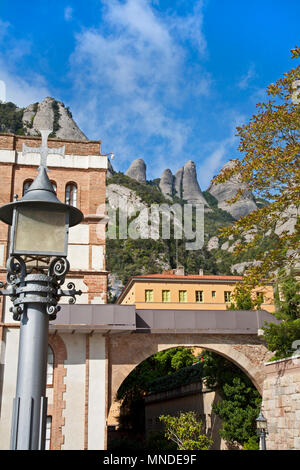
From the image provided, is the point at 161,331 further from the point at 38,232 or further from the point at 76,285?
the point at 38,232

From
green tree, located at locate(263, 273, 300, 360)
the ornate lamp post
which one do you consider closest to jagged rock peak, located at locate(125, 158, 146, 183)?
green tree, located at locate(263, 273, 300, 360)

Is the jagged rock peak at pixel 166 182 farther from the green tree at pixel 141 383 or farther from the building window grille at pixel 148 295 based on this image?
the green tree at pixel 141 383

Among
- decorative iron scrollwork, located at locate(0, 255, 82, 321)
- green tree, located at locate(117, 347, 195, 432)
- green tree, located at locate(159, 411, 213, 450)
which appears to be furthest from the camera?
green tree, located at locate(117, 347, 195, 432)

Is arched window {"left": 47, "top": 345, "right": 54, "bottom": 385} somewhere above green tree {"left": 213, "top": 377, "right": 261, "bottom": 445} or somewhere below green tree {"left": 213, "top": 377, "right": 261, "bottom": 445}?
above

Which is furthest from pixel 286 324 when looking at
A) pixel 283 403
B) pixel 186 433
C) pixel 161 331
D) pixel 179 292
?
pixel 179 292

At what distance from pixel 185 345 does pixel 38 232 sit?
16633mm

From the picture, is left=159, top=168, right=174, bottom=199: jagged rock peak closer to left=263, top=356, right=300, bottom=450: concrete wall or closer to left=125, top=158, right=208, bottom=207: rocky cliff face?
left=125, top=158, right=208, bottom=207: rocky cliff face

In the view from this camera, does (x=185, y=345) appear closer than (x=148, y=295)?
Yes

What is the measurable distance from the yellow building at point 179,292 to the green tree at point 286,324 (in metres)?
23.6

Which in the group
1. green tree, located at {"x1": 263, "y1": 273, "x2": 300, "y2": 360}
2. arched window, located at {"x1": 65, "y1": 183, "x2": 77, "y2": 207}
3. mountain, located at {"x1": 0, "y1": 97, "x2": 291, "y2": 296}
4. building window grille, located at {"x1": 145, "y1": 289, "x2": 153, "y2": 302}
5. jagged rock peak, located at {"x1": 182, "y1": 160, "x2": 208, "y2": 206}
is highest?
jagged rock peak, located at {"x1": 182, "y1": 160, "x2": 208, "y2": 206}

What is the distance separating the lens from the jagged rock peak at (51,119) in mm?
114250

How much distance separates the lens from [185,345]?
2059 cm

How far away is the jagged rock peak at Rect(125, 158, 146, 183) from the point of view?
15684 cm

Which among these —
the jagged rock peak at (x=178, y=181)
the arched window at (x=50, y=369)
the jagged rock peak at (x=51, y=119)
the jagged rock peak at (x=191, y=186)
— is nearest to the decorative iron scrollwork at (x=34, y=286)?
the arched window at (x=50, y=369)
